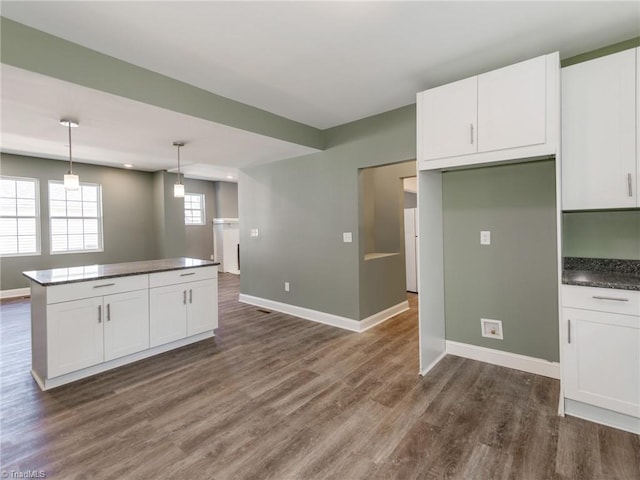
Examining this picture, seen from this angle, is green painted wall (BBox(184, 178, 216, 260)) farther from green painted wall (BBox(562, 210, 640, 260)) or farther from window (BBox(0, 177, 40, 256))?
green painted wall (BBox(562, 210, 640, 260))

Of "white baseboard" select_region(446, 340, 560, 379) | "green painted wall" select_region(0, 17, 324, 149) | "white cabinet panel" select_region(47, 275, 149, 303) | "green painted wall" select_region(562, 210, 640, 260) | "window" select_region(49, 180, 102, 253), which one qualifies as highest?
"green painted wall" select_region(0, 17, 324, 149)

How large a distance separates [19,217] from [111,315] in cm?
457

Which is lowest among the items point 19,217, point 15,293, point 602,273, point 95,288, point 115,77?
point 15,293

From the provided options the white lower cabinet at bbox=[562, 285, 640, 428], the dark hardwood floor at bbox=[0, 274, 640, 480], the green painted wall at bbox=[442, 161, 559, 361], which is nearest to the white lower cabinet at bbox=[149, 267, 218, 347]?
the dark hardwood floor at bbox=[0, 274, 640, 480]

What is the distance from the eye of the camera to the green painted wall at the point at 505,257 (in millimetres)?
2641

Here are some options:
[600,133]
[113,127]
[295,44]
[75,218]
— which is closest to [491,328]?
[600,133]

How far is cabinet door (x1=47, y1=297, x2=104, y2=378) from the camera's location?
8.21ft

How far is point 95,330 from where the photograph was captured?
274 cm

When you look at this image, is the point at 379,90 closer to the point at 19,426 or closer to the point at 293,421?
the point at 293,421

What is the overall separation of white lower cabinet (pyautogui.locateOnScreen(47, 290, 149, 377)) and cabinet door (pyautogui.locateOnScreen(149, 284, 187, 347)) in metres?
0.06

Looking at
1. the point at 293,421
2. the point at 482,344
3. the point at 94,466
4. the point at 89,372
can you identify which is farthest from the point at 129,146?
the point at 482,344

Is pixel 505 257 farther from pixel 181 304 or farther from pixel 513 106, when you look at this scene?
pixel 181 304

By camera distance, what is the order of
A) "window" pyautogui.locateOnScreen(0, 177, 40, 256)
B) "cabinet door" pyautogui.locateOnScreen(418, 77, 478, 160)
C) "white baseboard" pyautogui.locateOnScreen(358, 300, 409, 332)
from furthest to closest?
1. "window" pyautogui.locateOnScreen(0, 177, 40, 256)
2. "white baseboard" pyautogui.locateOnScreen(358, 300, 409, 332)
3. "cabinet door" pyautogui.locateOnScreen(418, 77, 478, 160)

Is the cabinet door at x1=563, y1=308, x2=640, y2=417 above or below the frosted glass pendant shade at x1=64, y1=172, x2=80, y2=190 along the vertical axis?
below
